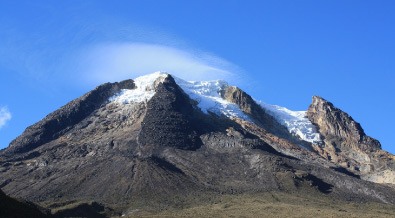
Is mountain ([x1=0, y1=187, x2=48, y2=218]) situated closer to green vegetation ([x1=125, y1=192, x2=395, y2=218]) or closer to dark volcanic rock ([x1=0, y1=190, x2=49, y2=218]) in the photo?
dark volcanic rock ([x1=0, y1=190, x2=49, y2=218])

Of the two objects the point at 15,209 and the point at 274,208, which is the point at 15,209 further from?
the point at 274,208

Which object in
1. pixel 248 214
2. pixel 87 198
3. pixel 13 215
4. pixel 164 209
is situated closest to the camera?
pixel 13 215

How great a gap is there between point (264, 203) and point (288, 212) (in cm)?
1764

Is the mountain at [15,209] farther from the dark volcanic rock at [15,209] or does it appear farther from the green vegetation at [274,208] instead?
the green vegetation at [274,208]

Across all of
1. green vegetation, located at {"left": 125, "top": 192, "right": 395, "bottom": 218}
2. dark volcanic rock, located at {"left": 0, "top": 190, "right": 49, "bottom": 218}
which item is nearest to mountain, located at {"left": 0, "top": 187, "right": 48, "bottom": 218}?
dark volcanic rock, located at {"left": 0, "top": 190, "right": 49, "bottom": 218}

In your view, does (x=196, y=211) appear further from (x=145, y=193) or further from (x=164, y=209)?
(x=145, y=193)

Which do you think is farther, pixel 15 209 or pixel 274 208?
pixel 274 208

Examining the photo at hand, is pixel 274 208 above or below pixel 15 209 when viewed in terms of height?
above

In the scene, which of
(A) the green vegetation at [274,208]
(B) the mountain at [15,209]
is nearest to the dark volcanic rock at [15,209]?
(B) the mountain at [15,209]

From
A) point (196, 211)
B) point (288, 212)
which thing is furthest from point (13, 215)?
point (288, 212)

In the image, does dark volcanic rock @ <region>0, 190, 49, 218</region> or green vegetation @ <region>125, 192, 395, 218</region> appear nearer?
dark volcanic rock @ <region>0, 190, 49, 218</region>

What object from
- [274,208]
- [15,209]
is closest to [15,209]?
[15,209]

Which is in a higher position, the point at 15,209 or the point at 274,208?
the point at 274,208

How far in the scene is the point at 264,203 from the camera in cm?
18175
